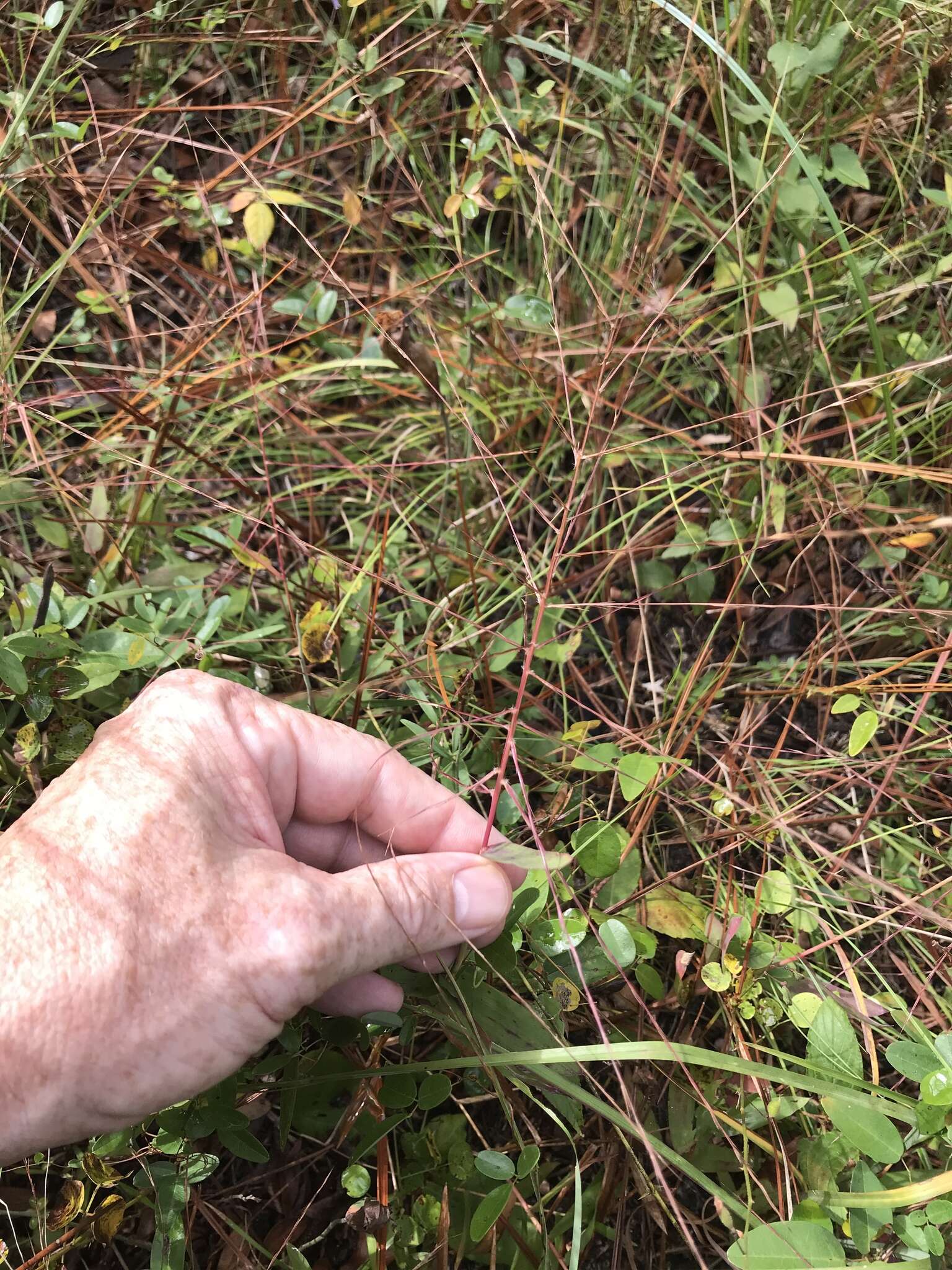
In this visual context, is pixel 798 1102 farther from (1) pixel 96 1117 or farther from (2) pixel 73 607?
(2) pixel 73 607

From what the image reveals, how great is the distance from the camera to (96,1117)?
1.00 metres

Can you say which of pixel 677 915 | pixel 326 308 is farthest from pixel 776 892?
pixel 326 308

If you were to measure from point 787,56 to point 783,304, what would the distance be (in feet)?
1.35

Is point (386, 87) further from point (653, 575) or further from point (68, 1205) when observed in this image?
point (68, 1205)

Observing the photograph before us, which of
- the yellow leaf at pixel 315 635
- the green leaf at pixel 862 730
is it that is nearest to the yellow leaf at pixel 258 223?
the yellow leaf at pixel 315 635

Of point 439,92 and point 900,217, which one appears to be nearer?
point 900,217

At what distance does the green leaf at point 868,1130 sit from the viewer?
101 cm

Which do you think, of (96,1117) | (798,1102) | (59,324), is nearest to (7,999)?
(96,1117)

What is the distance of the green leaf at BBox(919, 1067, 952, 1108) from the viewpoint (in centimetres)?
101

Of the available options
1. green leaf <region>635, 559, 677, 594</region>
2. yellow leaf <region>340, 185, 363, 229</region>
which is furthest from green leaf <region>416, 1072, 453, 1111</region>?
yellow leaf <region>340, 185, 363, 229</region>

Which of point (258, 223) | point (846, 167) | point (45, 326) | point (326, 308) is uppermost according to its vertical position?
point (846, 167)

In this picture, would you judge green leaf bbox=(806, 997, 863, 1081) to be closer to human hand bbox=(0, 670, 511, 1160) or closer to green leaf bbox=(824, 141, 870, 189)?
human hand bbox=(0, 670, 511, 1160)

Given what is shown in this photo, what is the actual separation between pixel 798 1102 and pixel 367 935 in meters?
0.63

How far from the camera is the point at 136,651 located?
1375 mm
